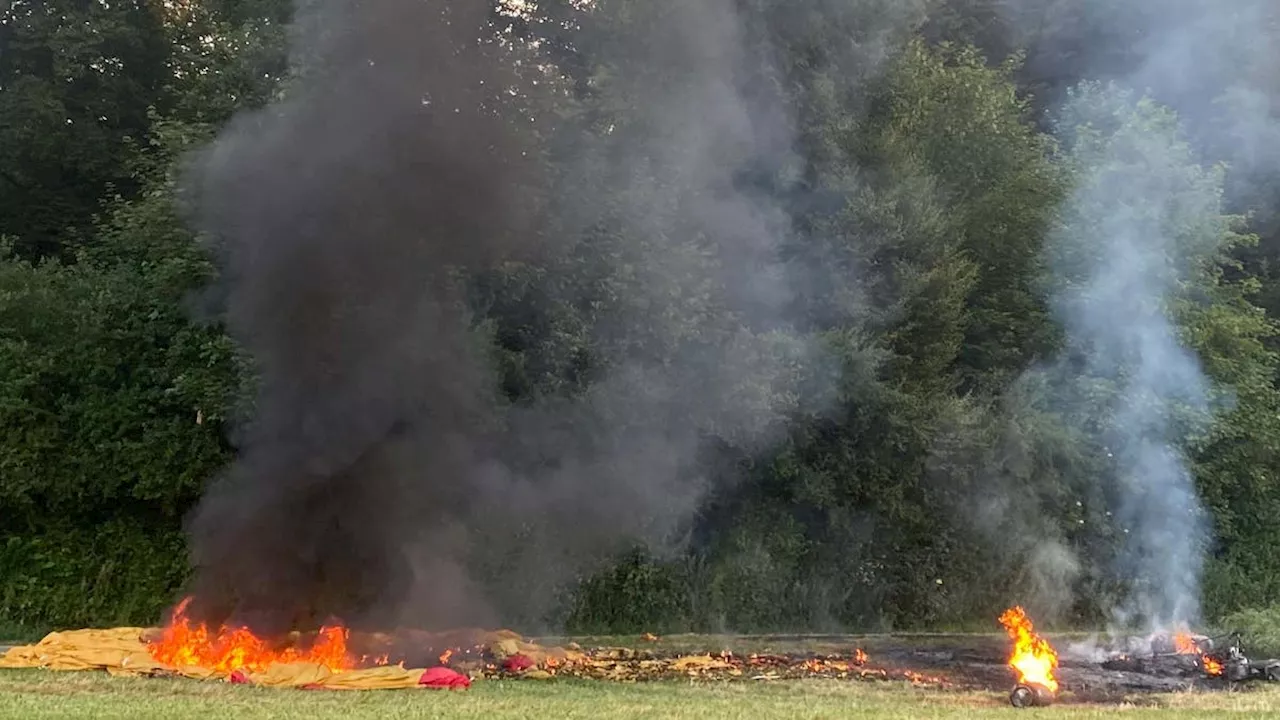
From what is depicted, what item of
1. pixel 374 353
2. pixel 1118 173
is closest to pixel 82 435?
pixel 374 353

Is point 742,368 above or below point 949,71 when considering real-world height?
below

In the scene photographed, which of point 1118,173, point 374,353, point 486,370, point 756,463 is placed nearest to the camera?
point 374,353

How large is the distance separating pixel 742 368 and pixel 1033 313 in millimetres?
5282

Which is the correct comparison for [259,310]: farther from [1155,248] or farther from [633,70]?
[1155,248]

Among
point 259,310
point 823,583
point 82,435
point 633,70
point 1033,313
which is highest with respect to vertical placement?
point 633,70

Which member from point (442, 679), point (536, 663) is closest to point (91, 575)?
point (536, 663)

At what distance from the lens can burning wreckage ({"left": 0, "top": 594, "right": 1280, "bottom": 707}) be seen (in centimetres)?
936

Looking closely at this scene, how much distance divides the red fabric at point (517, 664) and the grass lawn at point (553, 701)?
0.47m

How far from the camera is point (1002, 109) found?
54.5 ft

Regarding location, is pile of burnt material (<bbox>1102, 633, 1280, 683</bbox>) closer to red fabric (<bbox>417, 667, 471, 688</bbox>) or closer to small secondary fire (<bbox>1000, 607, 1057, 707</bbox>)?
small secondary fire (<bbox>1000, 607, 1057, 707</bbox>)

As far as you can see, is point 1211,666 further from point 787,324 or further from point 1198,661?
point 787,324

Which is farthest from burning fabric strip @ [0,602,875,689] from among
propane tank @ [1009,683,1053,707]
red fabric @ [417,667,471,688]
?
propane tank @ [1009,683,1053,707]

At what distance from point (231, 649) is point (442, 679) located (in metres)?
2.14

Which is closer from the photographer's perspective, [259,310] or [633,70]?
[259,310]
